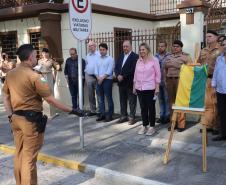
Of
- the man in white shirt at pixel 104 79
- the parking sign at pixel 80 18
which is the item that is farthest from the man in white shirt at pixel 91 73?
the parking sign at pixel 80 18

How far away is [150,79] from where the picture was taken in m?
7.55

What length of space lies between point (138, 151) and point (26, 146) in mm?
2599

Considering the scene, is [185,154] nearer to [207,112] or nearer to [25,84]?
[207,112]

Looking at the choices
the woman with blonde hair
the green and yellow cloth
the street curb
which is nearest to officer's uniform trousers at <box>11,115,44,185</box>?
the street curb

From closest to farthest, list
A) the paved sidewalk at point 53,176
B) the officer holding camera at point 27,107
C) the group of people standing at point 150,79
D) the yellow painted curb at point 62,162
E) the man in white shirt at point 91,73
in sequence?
the officer holding camera at point 27,107 < the paved sidewalk at point 53,176 < the yellow painted curb at point 62,162 < the group of people standing at point 150,79 < the man in white shirt at point 91,73

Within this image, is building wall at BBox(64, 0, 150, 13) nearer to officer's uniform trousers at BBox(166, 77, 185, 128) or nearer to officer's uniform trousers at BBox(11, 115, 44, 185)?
officer's uniform trousers at BBox(166, 77, 185, 128)

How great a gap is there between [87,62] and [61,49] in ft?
5.77

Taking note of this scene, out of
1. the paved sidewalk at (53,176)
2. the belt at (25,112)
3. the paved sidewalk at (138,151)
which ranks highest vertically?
the belt at (25,112)

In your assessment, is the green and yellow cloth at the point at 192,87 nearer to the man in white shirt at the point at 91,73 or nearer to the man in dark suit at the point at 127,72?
the man in dark suit at the point at 127,72

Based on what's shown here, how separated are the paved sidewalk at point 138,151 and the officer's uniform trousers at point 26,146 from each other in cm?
145

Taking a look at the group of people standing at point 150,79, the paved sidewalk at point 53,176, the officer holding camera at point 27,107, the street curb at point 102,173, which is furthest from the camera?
the group of people standing at point 150,79

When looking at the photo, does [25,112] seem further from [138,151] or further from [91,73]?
[91,73]

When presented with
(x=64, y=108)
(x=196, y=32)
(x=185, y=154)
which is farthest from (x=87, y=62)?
(x=64, y=108)

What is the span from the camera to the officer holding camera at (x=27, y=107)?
4629 millimetres
